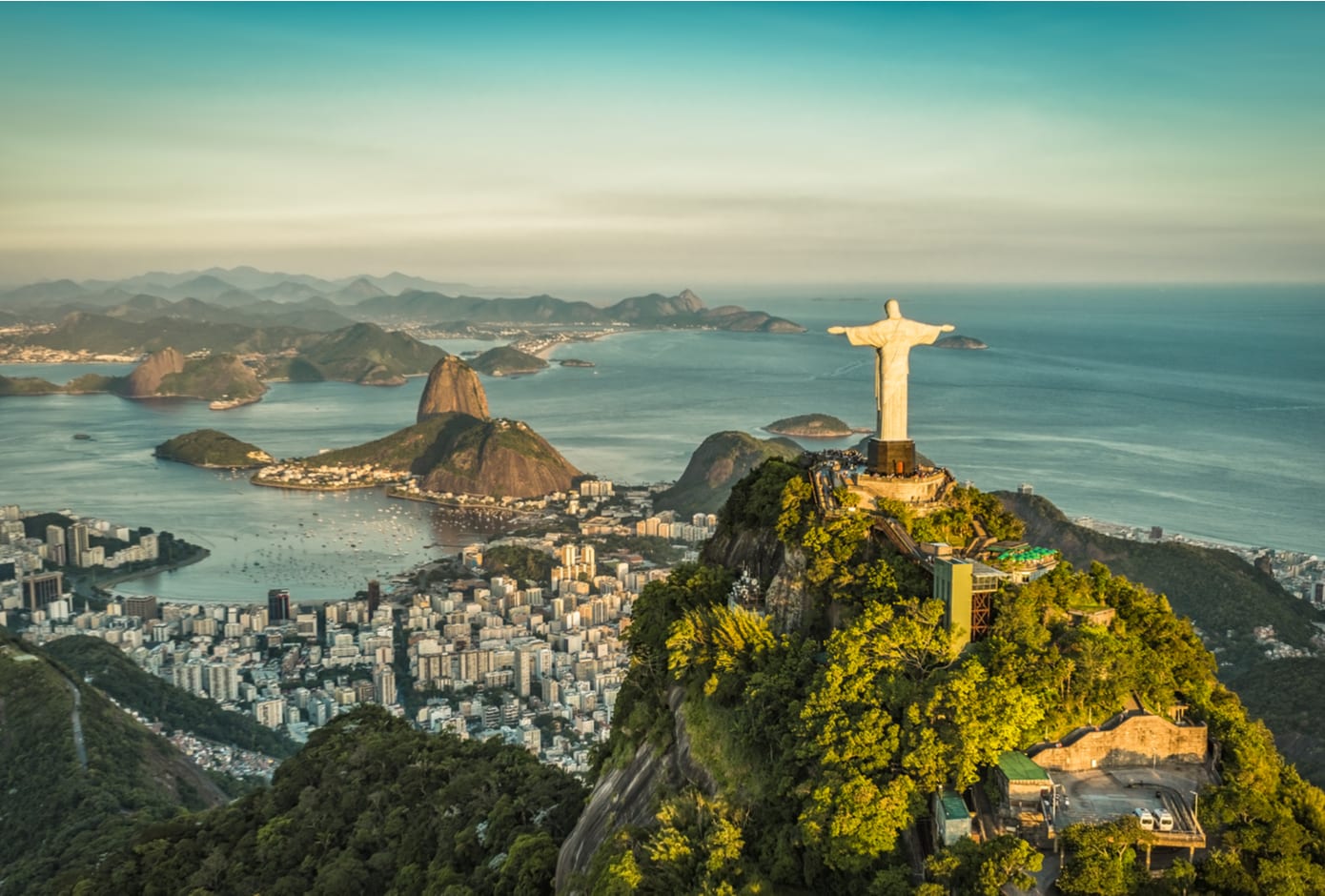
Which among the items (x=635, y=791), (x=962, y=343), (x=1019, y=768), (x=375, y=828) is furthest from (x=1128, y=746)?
(x=962, y=343)

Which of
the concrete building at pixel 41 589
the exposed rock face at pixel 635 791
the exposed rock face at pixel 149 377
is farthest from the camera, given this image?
the exposed rock face at pixel 149 377

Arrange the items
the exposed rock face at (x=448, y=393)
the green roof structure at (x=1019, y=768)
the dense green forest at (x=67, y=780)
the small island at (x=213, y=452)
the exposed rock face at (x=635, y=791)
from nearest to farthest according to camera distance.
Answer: the green roof structure at (x=1019, y=768) < the exposed rock face at (x=635, y=791) < the dense green forest at (x=67, y=780) < the small island at (x=213, y=452) < the exposed rock face at (x=448, y=393)

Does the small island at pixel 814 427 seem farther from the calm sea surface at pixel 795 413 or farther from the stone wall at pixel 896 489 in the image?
the stone wall at pixel 896 489

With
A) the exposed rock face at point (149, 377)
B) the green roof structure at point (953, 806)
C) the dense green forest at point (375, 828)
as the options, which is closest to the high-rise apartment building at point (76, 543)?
the dense green forest at point (375, 828)

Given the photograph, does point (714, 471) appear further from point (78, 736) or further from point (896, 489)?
point (896, 489)

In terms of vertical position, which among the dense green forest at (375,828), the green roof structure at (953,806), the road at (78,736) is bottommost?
the road at (78,736)

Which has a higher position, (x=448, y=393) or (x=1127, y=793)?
(x=1127, y=793)
